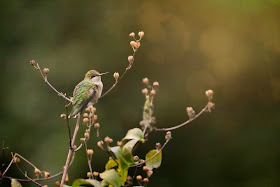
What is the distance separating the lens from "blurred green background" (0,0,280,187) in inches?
199

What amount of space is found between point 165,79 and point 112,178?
13.3 ft

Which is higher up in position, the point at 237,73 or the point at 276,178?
the point at 237,73

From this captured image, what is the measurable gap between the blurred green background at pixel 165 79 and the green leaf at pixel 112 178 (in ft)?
10.2

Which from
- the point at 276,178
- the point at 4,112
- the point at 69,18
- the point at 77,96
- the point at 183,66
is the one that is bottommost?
the point at 77,96

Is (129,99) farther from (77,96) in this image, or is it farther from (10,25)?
(77,96)

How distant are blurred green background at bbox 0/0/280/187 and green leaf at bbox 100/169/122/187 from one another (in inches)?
123

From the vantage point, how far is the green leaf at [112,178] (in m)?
1.40

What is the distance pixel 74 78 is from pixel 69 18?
844 millimetres

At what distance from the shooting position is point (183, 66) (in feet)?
18.7

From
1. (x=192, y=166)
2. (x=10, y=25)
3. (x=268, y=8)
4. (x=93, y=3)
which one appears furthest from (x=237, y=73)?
(x=10, y=25)

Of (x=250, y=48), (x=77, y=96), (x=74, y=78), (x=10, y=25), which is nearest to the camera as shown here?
(x=77, y=96)

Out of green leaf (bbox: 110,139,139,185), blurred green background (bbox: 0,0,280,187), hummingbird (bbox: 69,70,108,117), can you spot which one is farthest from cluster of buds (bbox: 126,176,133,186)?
blurred green background (bbox: 0,0,280,187)

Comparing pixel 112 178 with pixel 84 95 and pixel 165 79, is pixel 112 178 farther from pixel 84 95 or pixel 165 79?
pixel 165 79

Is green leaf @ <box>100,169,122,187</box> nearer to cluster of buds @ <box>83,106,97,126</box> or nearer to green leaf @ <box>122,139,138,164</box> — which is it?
green leaf @ <box>122,139,138,164</box>
